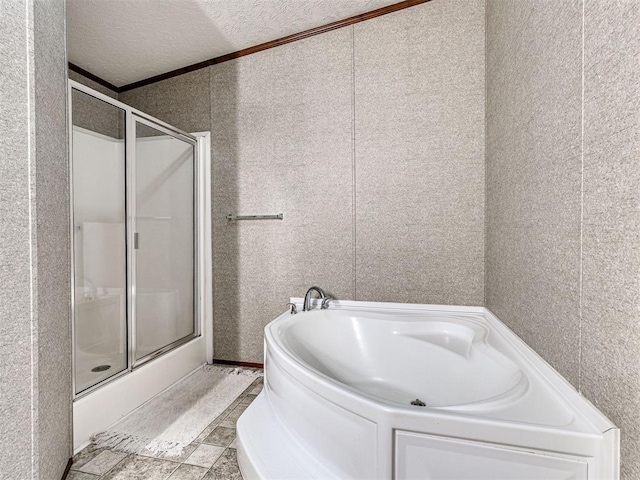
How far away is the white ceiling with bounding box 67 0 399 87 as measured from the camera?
2.12 meters

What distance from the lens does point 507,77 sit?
164cm

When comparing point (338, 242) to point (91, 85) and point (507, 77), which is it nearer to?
point (507, 77)

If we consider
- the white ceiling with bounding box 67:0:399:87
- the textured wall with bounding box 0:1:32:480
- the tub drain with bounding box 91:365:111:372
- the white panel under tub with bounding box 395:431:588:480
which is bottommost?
the tub drain with bounding box 91:365:111:372

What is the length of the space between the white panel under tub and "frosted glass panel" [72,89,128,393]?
1.69m

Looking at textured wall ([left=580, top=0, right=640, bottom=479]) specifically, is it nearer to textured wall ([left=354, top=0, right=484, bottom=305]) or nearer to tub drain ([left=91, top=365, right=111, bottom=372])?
textured wall ([left=354, top=0, right=484, bottom=305])

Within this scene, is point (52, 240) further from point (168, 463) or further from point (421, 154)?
point (421, 154)

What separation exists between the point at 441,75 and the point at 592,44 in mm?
1336

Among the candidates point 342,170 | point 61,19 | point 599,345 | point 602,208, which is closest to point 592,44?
point 602,208

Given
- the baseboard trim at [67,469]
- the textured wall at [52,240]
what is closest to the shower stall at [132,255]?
the baseboard trim at [67,469]

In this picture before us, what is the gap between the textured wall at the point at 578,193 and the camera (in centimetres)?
78

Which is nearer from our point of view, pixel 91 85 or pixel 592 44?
pixel 592 44

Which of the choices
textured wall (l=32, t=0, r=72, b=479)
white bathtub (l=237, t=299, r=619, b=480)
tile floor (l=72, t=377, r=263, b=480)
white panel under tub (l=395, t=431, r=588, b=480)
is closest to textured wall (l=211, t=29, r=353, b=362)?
white bathtub (l=237, t=299, r=619, b=480)

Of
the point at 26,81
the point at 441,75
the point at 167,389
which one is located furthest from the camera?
the point at 167,389

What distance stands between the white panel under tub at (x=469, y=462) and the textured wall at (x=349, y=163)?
1.34 m
